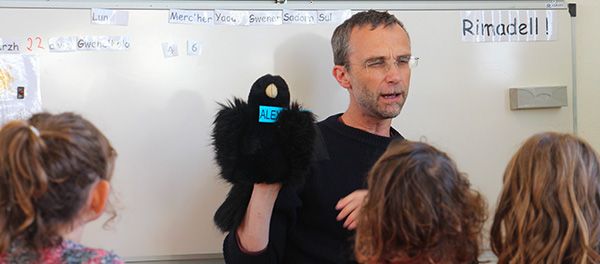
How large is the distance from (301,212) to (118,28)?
2.34 ft

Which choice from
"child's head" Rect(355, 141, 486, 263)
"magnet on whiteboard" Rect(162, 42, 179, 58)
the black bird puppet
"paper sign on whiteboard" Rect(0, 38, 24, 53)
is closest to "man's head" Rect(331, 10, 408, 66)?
the black bird puppet

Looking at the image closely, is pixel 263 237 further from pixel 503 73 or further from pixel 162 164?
pixel 503 73

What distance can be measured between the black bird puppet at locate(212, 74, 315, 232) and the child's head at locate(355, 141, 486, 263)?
24cm

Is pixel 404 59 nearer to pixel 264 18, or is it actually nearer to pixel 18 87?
pixel 264 18

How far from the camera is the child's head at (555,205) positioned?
3.10ft

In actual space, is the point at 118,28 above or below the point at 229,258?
above

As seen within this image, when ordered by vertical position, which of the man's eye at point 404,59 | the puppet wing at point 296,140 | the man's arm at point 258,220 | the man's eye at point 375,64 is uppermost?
the man's eye at point 404,59

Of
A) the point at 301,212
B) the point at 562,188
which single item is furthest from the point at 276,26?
the point at 562,188

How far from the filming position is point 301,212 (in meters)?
1.37

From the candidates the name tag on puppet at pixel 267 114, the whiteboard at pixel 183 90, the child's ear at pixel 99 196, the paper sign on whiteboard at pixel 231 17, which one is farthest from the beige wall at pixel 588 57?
the child's ear at pixel 99 196

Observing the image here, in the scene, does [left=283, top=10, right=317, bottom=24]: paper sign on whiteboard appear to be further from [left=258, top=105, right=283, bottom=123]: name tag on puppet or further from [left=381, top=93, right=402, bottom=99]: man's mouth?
[left=258, top=105, right=283, bottom=123]: name tag on puppet

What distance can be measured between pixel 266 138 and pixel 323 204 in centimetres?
29

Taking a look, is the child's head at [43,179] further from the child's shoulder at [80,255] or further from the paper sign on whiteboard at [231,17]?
the paper sign on whiteboard at [231,17]

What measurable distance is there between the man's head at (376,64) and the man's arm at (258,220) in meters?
0.35
